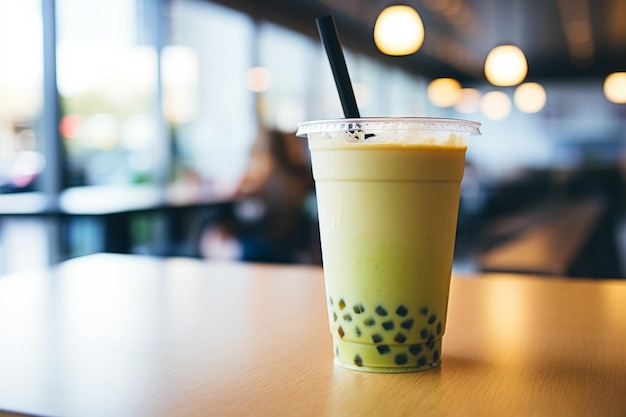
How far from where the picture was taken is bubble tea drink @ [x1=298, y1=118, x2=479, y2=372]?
66 centimetres

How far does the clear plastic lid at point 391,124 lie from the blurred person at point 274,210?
3.46 meters

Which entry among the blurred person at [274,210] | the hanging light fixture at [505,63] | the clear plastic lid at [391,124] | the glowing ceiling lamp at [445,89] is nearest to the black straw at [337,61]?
the clear plastic lid at [391,124]

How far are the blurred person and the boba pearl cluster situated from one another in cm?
345

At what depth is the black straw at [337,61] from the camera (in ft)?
2.28

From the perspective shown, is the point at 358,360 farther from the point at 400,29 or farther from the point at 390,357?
the point at 400,29

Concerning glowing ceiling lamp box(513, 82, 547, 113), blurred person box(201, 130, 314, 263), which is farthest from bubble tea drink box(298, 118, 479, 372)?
glowing ceiling lamp box(513, 82, 547, 113)

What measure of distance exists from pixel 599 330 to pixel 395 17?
3866 mm

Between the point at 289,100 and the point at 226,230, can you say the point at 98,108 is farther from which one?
the point at 289,100

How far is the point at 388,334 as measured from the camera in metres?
0.66

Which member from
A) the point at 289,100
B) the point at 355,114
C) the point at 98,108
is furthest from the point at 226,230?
the point at 355,114

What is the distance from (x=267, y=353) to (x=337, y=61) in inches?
12.0

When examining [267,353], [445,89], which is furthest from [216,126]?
[267,353]

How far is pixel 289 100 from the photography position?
8250mm

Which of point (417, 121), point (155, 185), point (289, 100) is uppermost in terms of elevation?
point (289, 100)
